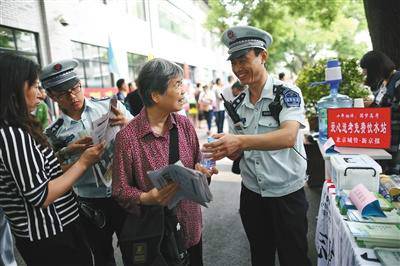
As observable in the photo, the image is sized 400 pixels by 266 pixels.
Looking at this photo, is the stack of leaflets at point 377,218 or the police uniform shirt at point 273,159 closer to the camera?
the stack of leaflets at point 377,218

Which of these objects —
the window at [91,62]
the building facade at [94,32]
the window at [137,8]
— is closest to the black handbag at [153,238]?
the window at [137,8]

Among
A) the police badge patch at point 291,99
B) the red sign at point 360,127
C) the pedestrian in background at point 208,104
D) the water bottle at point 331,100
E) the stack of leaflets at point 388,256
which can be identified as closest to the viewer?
the stack of leaflets at point 388,256

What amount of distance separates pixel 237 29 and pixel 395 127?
173 cm

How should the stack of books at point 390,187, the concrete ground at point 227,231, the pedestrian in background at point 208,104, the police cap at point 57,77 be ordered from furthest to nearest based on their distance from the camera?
the pedestrian in background at point 208,104 < the concrete ground at point 227,231 < the police cap at point 57,77 < the stack of books at point 390,187

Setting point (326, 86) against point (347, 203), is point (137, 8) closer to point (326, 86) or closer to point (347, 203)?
point (326, 86)

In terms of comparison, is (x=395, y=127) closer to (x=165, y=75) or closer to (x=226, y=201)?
(x=165, y=75)

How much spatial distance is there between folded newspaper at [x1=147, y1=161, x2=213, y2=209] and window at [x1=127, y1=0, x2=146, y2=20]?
10.4ft

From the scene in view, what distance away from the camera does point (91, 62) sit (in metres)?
7.47

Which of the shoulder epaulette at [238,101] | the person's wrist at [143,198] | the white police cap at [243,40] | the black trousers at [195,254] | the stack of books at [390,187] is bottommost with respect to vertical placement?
the black trousers at [195,254]

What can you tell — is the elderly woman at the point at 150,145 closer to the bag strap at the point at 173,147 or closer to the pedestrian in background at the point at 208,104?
the bag strap at the point at 173,147

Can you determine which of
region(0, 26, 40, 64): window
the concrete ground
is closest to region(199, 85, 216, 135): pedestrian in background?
the concrete ground

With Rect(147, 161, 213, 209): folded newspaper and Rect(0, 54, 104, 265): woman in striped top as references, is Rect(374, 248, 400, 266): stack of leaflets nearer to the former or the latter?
Rect(147, 161, 213, 209): folded newspaper

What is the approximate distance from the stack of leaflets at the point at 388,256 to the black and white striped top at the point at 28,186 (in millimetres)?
1457

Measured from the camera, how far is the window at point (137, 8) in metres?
3.99
